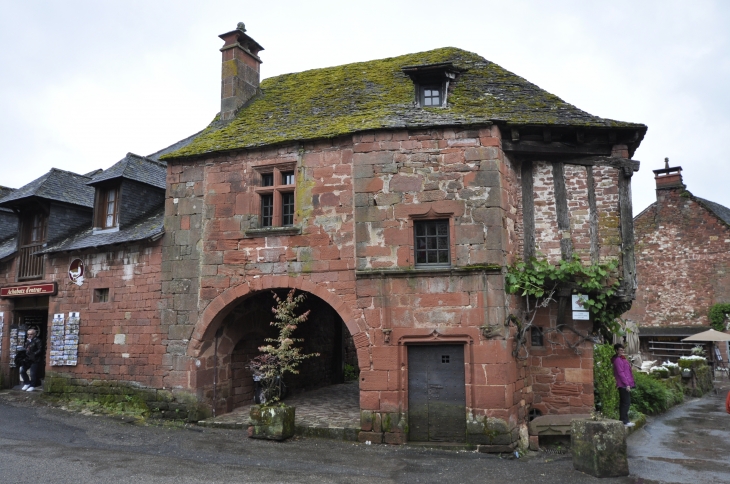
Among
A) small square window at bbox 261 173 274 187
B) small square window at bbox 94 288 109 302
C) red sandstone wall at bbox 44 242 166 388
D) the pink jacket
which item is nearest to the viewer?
the pink jacket

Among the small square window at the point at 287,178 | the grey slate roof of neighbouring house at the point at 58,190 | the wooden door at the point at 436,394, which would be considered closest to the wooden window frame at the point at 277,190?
the small square window at the point at 287,178

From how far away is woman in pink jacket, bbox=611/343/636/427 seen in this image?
11.5 metres

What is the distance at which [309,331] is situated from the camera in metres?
16.2

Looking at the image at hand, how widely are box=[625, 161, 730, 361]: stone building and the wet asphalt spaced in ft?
47.4

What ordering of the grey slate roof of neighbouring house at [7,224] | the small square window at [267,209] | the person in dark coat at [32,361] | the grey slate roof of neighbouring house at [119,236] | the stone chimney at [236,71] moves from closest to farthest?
the small square window at [267,209] → the grey slate roof of neighbouring house at [119,236] → the stone chimney at [236,71] → the person in dark coat at [32,361] → the grey slate roof of neighbouring house at [7,224]

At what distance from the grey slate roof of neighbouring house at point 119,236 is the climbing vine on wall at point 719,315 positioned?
22025 millimetres

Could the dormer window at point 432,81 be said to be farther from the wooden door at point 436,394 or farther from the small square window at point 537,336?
the wooden door at point 436,394

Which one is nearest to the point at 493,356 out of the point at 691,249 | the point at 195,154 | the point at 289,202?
the point at 289,202

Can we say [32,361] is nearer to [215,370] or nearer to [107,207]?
[107,207]

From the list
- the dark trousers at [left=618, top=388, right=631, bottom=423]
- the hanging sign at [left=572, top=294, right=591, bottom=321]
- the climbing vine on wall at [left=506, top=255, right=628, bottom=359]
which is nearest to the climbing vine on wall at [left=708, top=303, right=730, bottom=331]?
the dark trousers at [left=618, top=388, right=631, bottom=423]

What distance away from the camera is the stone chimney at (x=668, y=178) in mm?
25889

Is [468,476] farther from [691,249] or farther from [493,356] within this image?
[691,249]

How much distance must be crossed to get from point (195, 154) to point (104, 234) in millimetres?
3692

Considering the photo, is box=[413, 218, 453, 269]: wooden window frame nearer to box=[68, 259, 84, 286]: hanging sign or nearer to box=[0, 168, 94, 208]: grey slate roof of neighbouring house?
box=[68, 259, 84, 286]: hanging sign
